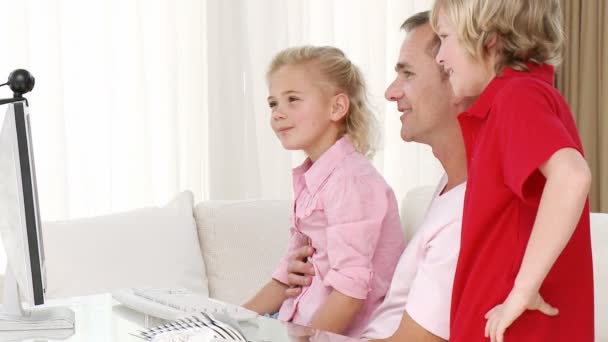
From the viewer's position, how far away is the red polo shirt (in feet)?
4.34

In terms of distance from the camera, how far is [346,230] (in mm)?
1938

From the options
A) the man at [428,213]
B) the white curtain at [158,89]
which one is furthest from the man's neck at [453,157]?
the white curtain at [158,89]

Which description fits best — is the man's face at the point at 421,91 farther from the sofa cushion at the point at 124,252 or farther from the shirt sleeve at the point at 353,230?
the sofa cushion at the point at 124,252

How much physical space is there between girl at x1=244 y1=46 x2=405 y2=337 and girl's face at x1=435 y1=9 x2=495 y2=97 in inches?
20.5

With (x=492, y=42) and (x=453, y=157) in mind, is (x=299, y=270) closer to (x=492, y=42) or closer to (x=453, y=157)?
(x=453, y=157)

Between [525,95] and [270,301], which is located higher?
[525,95]

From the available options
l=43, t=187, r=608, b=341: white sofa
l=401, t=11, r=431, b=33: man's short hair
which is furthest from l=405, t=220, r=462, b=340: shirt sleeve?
l=43, t=187, r=608, b=341: white sofa

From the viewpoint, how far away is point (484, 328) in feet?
4.63

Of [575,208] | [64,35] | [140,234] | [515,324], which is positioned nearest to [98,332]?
[515,324]

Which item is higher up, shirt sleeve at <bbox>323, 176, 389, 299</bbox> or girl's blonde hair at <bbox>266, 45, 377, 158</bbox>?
girl's blonde hair at <bbox>266, 45, 377, 158</bbox>

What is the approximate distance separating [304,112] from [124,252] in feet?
2.74

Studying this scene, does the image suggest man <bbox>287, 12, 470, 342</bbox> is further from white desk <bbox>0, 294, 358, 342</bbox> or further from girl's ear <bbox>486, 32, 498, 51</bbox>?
girl's ear <bbox>486, 32, 498, 51</bbox>

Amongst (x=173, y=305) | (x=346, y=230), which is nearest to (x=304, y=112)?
(x=346, y=230)

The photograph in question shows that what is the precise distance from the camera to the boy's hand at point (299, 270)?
6.75 ft
